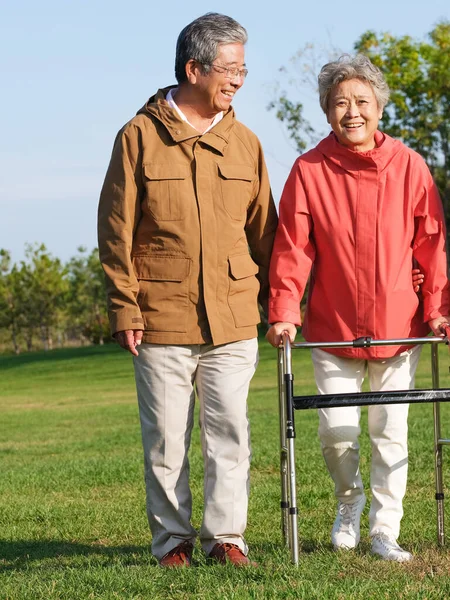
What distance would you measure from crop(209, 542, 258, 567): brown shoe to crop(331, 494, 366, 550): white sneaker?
0.54m

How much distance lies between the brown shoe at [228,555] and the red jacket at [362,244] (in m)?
1.07

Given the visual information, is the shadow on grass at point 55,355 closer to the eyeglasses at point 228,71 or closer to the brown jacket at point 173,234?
the brown jacket at point 173,234

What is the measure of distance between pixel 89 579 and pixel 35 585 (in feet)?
0.77

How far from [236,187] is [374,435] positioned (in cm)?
141

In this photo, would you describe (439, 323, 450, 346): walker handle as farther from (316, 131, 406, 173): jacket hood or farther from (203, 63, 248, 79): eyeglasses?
(203, 63, 248, 79): eyeglasses

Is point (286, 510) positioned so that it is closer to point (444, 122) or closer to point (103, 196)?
point (103, 196)

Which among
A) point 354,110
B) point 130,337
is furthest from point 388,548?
point 354,110

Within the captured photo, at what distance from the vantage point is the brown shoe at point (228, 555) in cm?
480

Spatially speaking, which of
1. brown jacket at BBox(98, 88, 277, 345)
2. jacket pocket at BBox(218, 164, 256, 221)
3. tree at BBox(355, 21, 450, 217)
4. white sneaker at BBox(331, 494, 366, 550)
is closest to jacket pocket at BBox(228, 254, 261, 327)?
brown jacket at BBox(98, 88, 277, 345)

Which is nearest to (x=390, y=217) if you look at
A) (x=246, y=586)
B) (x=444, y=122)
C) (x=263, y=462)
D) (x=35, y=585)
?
(x=246, y=586)

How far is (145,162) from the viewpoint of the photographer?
4.90 meters

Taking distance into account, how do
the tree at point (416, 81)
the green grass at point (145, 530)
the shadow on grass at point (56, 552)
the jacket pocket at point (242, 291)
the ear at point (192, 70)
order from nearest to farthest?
the green grass at point (145, 530) < the ear at point (192, 70) < the jacket pocket at point (242, 291) < the shadow on grass at point (56, 552) < the tree at point (416, 81)

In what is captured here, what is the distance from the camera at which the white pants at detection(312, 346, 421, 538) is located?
16.7ft

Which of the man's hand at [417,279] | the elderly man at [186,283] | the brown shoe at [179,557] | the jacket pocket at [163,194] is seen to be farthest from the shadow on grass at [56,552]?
the man's hand at [417,279]
